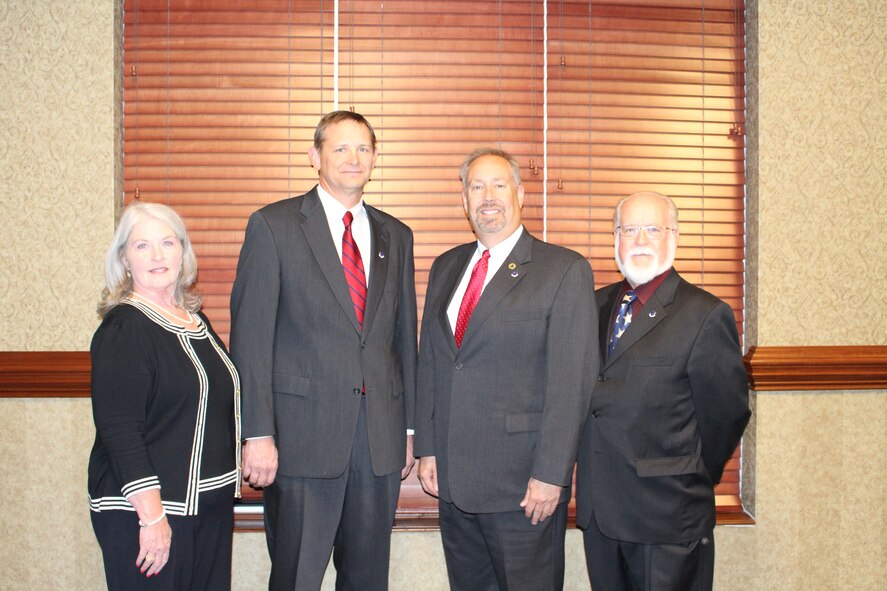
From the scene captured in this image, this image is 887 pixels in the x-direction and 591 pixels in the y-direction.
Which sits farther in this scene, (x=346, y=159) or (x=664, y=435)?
(x=346, y=159)

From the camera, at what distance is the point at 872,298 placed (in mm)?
2975

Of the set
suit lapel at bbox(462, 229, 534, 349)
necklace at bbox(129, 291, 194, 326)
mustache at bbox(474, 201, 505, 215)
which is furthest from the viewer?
mustache at bbox(474, 201, 505, 215)

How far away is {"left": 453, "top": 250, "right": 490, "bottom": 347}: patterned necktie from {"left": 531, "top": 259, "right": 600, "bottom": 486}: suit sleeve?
27 cm

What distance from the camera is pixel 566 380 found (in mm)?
2180

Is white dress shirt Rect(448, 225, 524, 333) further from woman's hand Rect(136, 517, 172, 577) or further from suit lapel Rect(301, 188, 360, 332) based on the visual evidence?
woman's hand Rect(136, 517, 172, 577)

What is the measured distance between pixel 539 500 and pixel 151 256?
4.58 feet

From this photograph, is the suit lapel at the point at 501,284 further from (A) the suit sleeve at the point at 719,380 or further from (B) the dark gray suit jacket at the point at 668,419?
(A) the suit sleeve at the point at 719,380

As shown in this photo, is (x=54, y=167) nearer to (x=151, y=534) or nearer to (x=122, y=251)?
(x=122, y=251)

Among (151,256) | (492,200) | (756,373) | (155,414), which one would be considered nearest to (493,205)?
(492,200)

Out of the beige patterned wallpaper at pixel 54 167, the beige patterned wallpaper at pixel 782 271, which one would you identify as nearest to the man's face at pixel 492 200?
the beige patterned wallpaper at pixel 782 271

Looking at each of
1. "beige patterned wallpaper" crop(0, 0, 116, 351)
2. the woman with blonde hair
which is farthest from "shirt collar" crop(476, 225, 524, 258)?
"beige patterned wallpaper" crop(0, 0, 116, 351)

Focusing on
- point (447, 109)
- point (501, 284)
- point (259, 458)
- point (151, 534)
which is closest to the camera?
point (151, 534)

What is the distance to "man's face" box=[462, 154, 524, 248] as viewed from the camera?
7.74ft

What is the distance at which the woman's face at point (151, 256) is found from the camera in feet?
6.54
